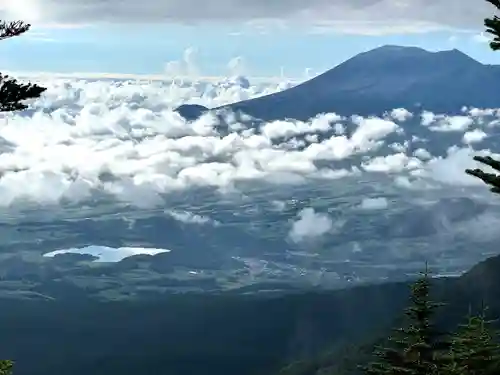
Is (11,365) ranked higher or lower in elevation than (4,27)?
lower

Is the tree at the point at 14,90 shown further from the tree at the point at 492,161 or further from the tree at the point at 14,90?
the tree at the point at 492,161

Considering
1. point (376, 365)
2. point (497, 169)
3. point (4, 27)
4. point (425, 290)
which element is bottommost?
point (376, 365)

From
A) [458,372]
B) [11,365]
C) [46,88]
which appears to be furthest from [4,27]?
[458,372]

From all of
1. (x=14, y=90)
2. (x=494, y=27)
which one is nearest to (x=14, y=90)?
(x=14, y=90)

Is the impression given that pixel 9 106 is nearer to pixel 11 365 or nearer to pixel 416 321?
pixel 11 365

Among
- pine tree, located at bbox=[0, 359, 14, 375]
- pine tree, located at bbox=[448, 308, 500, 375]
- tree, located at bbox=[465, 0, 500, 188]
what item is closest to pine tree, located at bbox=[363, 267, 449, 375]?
pine tree, located at bbox=[448, 308, 500, 375]

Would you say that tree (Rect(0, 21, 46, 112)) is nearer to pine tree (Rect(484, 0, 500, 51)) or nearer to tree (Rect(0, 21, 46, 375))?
tree (Rect(0, 21, 46, 375))
